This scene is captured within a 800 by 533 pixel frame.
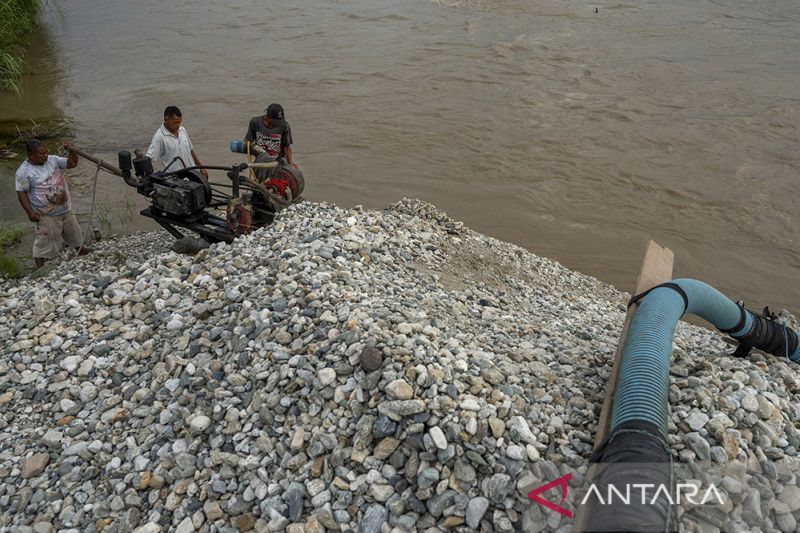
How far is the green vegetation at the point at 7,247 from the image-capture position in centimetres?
673

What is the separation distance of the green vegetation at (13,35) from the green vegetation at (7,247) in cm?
643

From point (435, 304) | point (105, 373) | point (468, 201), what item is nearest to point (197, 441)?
point (105, 373)

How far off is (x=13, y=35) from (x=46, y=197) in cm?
1209

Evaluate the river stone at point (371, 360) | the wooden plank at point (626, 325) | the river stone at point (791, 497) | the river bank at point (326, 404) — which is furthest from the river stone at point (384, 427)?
the river stone at point (791, 497)

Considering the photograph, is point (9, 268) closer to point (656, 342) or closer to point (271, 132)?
point (271, 132)

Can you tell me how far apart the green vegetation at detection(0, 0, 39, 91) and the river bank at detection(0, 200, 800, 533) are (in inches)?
430

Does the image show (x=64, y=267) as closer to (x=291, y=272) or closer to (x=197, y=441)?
(x=291, y=272)

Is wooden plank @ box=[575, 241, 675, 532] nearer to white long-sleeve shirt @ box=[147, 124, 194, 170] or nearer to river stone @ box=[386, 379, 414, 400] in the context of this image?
river stone @ box=[386, 379, 414, 400]

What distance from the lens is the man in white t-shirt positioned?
598 cm

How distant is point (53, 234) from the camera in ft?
21.3

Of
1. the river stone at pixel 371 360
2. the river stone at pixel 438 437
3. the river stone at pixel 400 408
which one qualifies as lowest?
the river stone at pixel 438 437

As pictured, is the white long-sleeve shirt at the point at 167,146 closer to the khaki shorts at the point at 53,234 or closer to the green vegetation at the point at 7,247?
the khaki shorts at the point at 53,234

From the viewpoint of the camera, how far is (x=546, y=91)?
13.3 m

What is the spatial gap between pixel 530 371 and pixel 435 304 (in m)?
1.08
